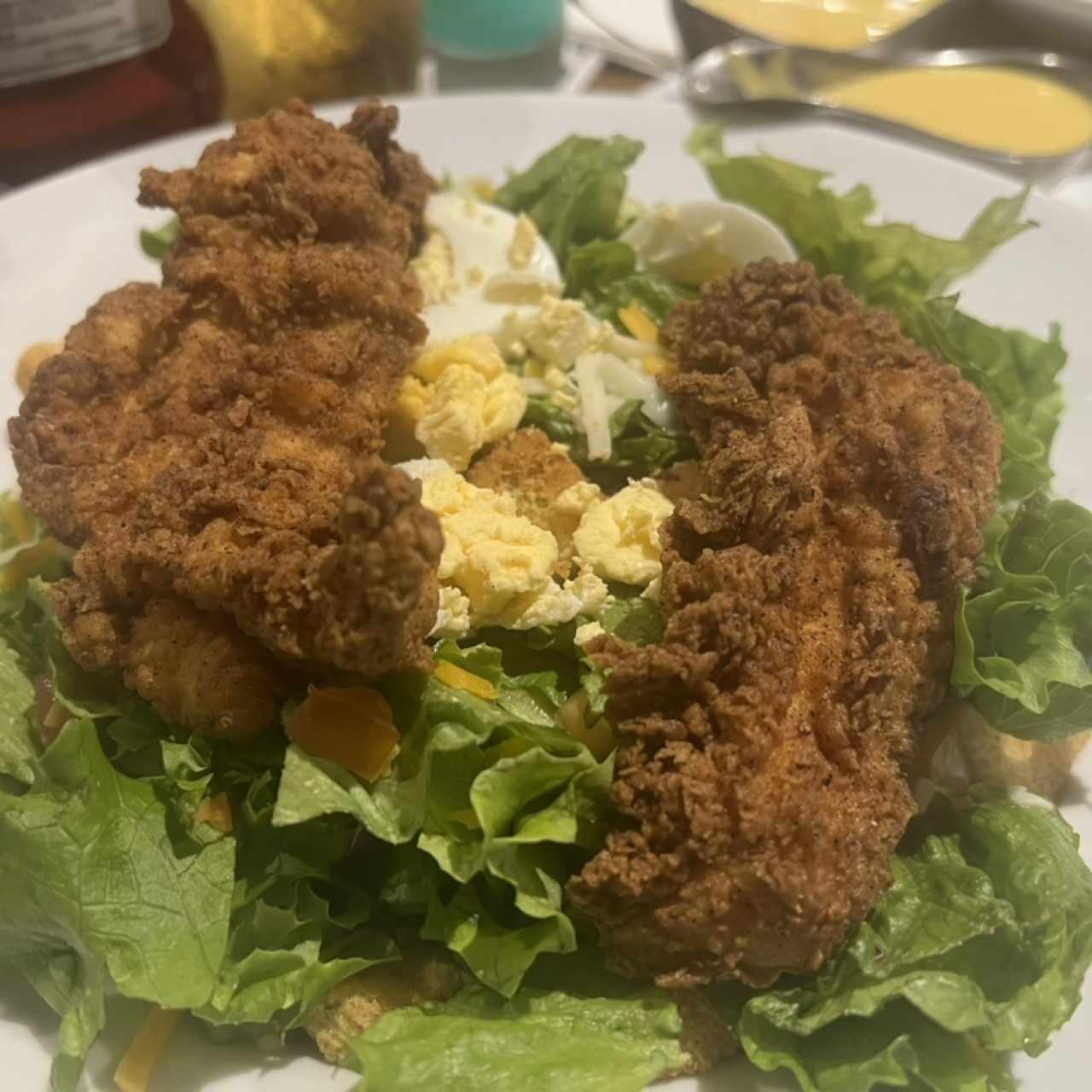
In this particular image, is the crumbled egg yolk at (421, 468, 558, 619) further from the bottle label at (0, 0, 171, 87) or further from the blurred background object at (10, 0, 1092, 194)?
the bottle label at (0, 0, 171, 87)

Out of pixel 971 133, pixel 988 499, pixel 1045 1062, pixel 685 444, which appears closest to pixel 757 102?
pixel 971 133

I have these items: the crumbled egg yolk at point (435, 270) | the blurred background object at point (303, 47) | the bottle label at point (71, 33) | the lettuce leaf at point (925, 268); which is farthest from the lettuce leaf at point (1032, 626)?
the bottle label at point (71, 33)

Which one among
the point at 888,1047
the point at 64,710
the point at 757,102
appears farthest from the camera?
the point at 757,102

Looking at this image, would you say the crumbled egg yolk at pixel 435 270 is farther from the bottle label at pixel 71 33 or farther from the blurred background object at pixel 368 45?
the bottle label at pixel 71 33

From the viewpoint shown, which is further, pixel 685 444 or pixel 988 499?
pixel 685 444

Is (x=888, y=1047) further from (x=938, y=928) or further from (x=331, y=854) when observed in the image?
(x=331, y=854)

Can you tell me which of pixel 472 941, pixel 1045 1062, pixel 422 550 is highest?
pixel 422 550
